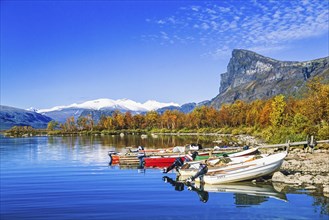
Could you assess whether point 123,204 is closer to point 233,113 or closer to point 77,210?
point 77,210

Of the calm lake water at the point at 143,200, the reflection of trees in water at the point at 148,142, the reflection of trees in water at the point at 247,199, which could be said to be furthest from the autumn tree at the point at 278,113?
the reflection of trees in water at the point at 247,199

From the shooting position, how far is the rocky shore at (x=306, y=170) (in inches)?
1131

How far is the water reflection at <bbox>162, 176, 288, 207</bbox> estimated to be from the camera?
25.0m

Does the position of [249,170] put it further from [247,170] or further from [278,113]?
[278,113]

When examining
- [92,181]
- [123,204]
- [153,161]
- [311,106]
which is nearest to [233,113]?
[311,106]

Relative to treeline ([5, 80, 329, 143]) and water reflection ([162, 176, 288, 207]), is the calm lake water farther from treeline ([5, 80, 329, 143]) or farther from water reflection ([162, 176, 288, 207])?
treeline ([5, 80, 329, 143])

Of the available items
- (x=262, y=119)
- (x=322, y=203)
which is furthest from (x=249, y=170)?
(x=262, y=119)

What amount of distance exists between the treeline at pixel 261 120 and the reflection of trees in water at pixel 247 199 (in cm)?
3085

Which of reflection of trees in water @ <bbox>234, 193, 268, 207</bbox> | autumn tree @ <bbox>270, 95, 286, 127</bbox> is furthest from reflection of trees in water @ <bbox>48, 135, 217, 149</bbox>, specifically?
reflection of trees in water @ <bbox>234, 193, 268, 207</bbox>

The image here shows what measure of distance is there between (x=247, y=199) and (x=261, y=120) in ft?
276

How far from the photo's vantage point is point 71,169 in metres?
46.8

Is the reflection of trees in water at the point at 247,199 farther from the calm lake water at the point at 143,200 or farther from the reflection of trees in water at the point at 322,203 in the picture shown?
the reflection of trees in water at the point at 322,203

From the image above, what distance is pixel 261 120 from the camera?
106 m

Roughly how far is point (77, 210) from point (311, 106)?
50.7 meters
